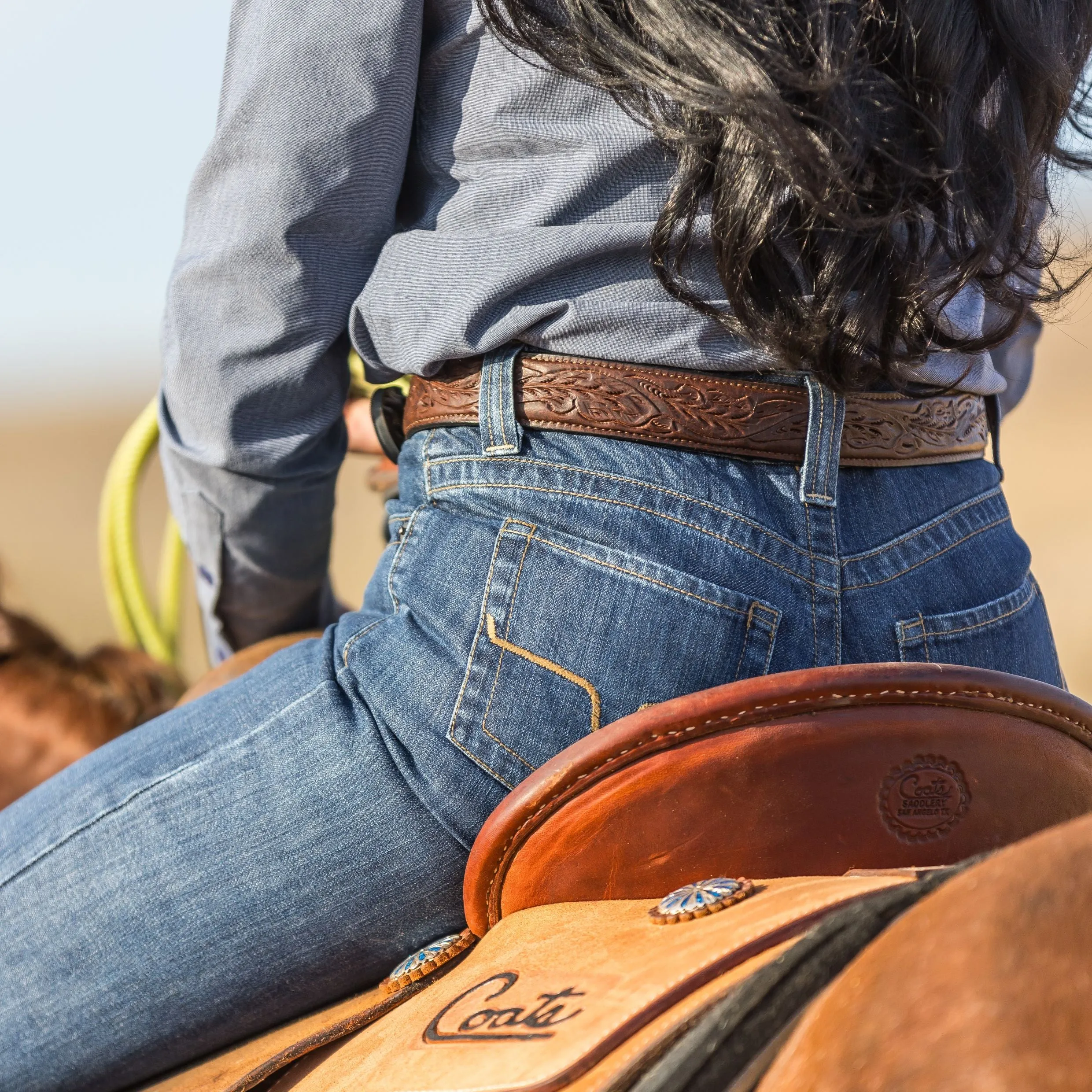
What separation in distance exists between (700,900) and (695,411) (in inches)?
16.4

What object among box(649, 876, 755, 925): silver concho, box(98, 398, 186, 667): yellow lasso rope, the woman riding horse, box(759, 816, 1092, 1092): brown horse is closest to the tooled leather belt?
the woman riding horse

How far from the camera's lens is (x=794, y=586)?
84 centimetres

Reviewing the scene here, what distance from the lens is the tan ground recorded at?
24.5ft

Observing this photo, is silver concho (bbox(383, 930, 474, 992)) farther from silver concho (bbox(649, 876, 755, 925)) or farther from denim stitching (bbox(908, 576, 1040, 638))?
denim stitching (bbox(908, 576, 1040, 638))

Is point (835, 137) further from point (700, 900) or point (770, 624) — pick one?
point (700, 900)

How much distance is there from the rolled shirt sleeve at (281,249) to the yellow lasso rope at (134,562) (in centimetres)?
44

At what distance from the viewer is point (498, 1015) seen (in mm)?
616

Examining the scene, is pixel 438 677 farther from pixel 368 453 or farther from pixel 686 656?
pixel 368 453

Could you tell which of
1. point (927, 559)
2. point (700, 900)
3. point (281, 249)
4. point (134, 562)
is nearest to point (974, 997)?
point (700, 900)

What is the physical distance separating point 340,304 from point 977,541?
70 cm

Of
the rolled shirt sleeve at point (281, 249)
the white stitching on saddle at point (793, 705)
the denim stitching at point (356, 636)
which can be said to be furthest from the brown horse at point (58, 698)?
the white stitching on saddle at point (793, 705)

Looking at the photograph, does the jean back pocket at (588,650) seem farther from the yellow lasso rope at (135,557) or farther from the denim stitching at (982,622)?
the yellow lasso rope at (135,557)

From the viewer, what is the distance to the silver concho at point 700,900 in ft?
2.12

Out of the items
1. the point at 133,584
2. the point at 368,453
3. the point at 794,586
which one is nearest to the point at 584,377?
the point at 794,586
